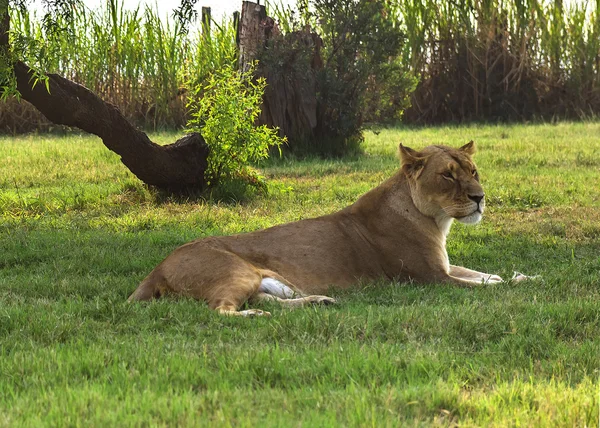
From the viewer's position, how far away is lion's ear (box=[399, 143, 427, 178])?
6594 millimetres

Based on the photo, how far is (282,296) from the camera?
591 cm

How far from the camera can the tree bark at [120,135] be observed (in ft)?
32.9

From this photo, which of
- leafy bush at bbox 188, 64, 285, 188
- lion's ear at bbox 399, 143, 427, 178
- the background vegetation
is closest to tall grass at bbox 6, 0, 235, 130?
the background vegetation

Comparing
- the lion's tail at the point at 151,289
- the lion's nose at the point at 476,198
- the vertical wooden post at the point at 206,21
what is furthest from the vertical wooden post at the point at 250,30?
the lion's tail at the point at 151,289

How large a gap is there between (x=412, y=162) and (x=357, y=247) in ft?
2.39

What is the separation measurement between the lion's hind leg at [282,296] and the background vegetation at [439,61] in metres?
11.0

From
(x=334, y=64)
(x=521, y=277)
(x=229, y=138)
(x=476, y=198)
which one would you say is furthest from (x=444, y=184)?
(x=334, y=64)

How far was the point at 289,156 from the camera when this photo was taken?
14.5 metres

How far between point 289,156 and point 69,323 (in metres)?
9.49

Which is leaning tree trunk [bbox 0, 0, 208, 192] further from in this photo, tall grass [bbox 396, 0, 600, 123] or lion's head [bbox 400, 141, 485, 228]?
tall grass [bbox 396, 0, 600, 123]

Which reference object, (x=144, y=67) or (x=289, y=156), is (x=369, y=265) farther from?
(x=144, y=67)

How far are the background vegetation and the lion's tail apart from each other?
11.2 m

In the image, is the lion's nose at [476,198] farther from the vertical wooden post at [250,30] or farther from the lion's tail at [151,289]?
the vertical wooden post at [250,30]

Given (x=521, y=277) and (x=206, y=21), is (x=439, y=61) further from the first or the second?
(x=521, y=277)
